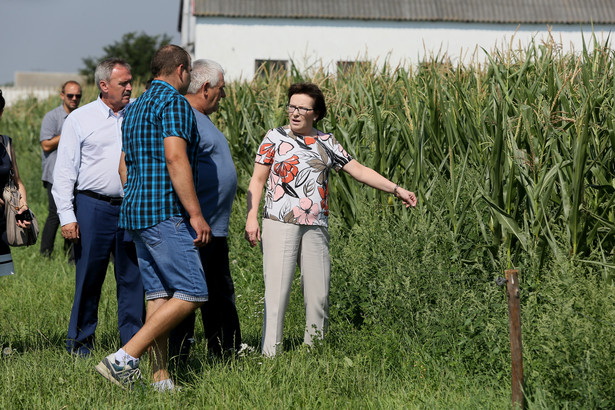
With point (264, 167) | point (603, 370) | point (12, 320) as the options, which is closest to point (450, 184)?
point (264, 167)

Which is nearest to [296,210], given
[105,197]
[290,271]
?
[290,271]

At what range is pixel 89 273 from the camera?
5.00m

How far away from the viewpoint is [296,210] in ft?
14.9

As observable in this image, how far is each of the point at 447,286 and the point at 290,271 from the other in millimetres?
1018

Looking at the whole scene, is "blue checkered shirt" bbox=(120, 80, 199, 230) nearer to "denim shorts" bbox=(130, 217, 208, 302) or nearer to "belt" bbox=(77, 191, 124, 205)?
"denim shorts" bbox=(130, 217, 208, 302)

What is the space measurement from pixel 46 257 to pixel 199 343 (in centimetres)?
403

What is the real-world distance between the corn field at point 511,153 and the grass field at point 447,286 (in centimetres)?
2

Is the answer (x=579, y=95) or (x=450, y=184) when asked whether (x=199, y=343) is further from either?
(x=579, y=95)

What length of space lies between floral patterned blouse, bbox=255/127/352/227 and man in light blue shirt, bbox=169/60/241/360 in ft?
0.85

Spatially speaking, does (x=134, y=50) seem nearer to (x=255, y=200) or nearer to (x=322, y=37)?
(x=322, y=37)

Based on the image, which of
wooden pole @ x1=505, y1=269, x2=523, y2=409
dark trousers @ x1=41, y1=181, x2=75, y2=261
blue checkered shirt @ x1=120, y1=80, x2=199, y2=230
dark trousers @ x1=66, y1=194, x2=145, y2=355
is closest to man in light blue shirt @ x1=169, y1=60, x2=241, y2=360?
blue checkered shirt @ x1=120, y1=80, x2=199, y2=230

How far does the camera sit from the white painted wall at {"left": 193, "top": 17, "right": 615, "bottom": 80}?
25484 mm

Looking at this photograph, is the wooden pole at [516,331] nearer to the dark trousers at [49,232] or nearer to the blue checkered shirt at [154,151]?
the blue checkered shirt at [154,151]

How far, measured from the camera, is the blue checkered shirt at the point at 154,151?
388 centimetres
